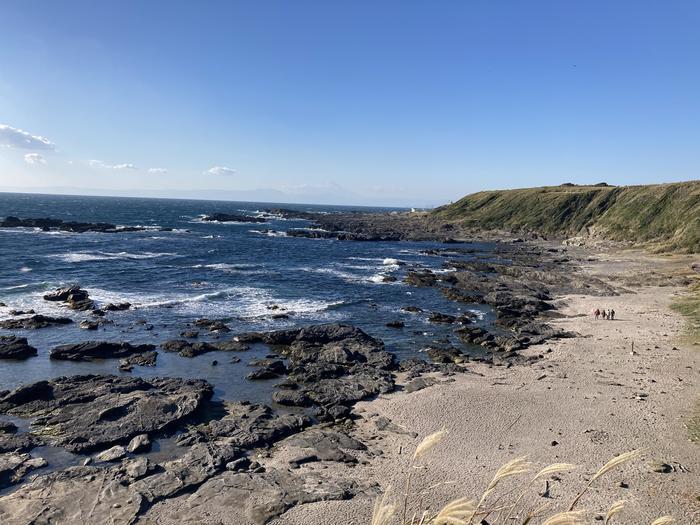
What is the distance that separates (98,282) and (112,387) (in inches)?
1294

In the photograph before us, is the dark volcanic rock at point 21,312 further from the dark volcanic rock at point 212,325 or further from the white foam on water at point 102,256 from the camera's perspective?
the white foam on water at point 102,256

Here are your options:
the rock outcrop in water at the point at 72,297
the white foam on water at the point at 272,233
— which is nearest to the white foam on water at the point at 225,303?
the rock outcrop in water at the point at 72,297

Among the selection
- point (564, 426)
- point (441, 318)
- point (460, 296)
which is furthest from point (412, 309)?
point (564, 426)

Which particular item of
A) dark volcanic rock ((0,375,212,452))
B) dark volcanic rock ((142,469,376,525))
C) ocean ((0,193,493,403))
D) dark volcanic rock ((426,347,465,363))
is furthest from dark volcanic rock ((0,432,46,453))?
dark volcanic rock ((426,347,465,363))

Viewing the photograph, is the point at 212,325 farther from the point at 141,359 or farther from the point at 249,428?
the point at 249,428

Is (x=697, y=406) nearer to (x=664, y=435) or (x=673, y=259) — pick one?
(x=664, y=435)

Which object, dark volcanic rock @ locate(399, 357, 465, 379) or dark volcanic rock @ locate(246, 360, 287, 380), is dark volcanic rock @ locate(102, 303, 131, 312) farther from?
dark volcanic rock @ locate(399, 357, 465, 379)

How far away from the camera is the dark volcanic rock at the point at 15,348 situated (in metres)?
31.2

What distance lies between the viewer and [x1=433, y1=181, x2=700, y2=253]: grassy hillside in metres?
86.0

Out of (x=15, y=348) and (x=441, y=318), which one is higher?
(x=441, y=318)

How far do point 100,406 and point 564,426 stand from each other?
23.5 meters

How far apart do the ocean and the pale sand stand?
8367 mm

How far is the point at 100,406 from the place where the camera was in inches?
938

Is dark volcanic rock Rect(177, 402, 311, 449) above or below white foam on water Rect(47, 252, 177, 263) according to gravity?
below
